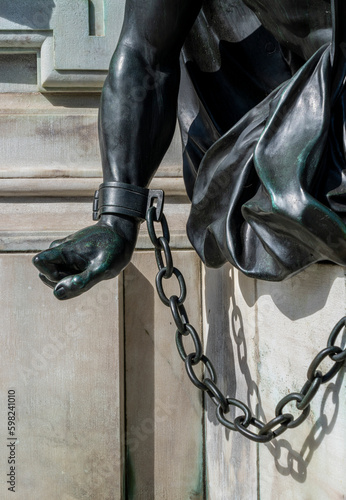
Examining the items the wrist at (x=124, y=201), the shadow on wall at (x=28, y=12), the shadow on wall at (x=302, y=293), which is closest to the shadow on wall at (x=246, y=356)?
the shadow on wall at (x=302, y=293)

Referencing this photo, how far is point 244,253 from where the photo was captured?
1418 mm

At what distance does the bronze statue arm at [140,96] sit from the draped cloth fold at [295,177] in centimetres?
24

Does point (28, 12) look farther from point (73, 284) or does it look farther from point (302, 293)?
point (302, 293)

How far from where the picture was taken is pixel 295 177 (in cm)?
122

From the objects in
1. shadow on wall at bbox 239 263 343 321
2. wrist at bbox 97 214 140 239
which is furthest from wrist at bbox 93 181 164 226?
shadow on wall at bbox 239 263 343 321

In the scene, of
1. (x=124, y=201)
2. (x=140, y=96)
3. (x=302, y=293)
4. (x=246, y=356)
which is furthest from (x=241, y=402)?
(x=140, y=96)

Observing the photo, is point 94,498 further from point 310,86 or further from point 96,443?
point 310,86

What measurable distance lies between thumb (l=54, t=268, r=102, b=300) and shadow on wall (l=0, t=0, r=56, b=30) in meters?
1.22

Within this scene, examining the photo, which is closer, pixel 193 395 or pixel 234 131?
pixel 234 131

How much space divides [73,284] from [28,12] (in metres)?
1.27

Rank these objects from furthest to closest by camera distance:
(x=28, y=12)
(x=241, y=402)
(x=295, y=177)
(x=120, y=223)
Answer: (x=28, y=12)
(x=120, y=223)
(x=241, y=402)
(x=295, y=177)

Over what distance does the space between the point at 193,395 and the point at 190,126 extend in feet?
2.82

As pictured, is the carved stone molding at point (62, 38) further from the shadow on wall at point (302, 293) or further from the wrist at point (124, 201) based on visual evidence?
the shadow on wall at point (302, 293)

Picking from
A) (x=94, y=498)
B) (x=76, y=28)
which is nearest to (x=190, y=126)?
(x=76, y=28)
